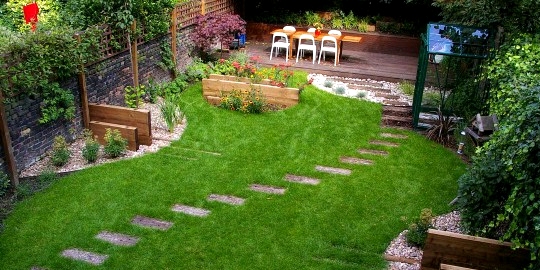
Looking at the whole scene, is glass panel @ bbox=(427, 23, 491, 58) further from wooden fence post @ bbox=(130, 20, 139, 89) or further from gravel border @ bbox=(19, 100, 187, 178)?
wooden fence post @ bbox=(130, 20, 139, 89)

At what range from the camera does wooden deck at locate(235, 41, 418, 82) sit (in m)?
13.1

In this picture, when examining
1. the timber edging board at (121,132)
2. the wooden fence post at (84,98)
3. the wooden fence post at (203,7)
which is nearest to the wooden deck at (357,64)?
the wooden fence post at (203,7)

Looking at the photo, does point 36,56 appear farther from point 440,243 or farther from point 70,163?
point 440,243

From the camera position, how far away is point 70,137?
866 centimetres

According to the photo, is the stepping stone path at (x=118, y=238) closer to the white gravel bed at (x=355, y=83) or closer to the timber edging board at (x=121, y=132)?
the timber edging board at (x=121, y=132)

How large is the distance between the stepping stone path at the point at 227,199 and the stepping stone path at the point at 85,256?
5.90ft

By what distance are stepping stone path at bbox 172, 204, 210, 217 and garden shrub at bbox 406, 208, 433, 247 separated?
2590 mm

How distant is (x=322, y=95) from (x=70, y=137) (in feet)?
18.0

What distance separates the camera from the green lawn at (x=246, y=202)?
19.1 feet

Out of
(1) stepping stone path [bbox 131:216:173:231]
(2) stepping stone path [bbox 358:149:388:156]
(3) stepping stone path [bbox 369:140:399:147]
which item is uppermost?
(3) stepping stone path [bbox 369:140:399:147]

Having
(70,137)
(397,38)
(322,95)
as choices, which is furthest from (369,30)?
(70,137)

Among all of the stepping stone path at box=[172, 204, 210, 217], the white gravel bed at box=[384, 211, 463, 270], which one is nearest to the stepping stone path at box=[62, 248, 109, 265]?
Result: the stepping stone path at box=[172, 204, 210, 217]

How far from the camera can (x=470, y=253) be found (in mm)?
5102

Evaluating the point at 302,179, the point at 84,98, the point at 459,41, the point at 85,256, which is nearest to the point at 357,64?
the point at 459,41
